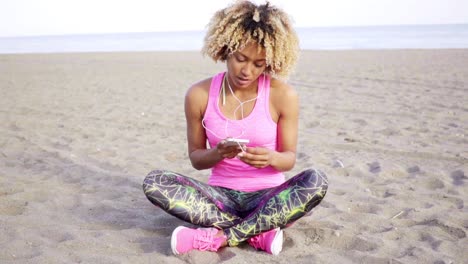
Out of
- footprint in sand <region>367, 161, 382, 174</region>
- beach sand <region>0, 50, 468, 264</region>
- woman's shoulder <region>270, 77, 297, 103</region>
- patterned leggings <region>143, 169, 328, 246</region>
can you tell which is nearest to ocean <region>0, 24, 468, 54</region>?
beach sand <region>0, 50, 468, 264</region>

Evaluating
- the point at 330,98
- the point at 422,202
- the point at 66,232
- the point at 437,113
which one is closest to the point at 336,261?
the point at 422,202

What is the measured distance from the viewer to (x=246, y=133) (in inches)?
113

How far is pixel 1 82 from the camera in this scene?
36.8 feet

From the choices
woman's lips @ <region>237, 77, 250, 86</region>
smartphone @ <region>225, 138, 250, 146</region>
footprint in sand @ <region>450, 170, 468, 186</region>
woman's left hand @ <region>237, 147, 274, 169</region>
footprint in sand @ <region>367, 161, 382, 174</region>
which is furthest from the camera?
footprint in sand @ <region>367, 161, 382, 174</region>

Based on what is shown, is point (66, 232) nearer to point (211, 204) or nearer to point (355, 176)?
point (211, 204)

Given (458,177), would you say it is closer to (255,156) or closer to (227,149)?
(255,156)

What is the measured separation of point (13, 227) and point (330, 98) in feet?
20.8

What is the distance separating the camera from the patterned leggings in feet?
8.58

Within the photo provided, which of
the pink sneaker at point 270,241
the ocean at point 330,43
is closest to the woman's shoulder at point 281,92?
the pink sneaker at point 270,241

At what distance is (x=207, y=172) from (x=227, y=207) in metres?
1.55

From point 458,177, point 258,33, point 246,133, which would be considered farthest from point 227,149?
point 458,177

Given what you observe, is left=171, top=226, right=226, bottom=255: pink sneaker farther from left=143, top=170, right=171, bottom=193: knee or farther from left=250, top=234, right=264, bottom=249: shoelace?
left=143, top=170, right=171, bottom=193: knee

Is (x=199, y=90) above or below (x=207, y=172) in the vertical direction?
above

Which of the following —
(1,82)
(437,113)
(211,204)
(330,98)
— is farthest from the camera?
(1,82)
